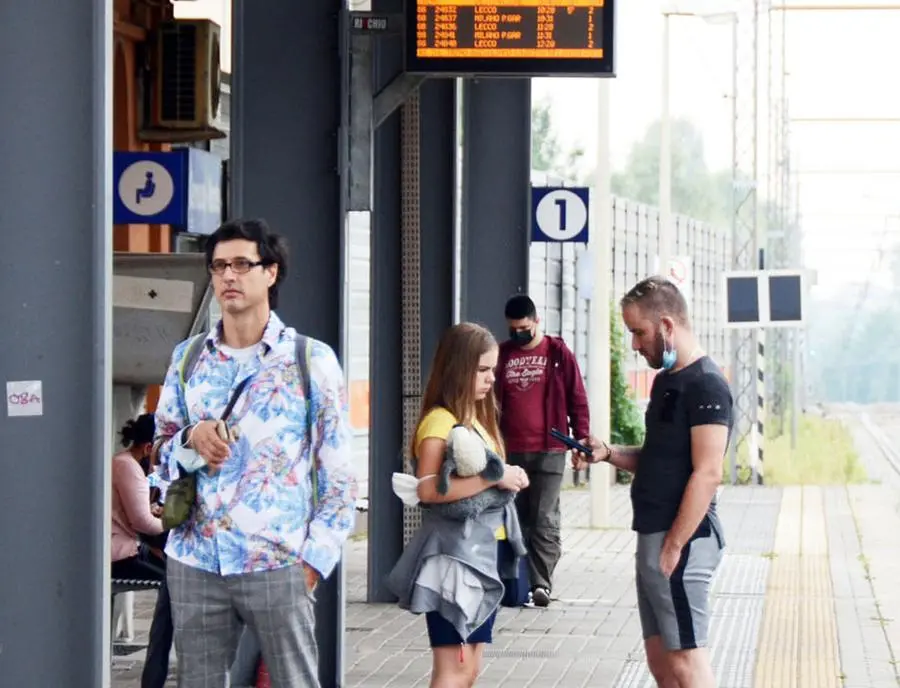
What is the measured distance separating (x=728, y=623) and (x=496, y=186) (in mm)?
3581

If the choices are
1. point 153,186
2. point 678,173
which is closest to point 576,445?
point 153,186

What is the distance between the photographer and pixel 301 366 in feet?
19.1

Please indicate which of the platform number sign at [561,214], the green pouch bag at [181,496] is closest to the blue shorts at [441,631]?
the green pouch bag at [181,496]

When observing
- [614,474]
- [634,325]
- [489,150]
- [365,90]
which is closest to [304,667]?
[634,325]

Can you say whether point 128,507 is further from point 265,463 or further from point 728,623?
point 728,623

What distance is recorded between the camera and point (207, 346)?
5.85 meters

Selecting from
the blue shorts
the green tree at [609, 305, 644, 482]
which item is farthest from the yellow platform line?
the green tree at [609, 305, 644, 482]

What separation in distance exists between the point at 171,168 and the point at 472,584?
6.76m

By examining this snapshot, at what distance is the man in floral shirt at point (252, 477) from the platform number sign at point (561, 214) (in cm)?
1078

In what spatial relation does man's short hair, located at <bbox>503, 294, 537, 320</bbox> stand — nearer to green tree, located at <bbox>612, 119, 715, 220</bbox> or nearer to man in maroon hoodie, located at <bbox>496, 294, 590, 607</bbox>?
man in maroon hoodie, located at <bbox>496, 294, 590, 607</bbox>

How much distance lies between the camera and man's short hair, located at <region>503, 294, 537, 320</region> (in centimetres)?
1331

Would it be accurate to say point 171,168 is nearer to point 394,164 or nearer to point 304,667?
point 394,164

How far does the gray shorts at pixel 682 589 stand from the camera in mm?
7062

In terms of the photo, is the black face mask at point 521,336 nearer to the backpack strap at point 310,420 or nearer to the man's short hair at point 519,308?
the man's short hair at point 519,308
